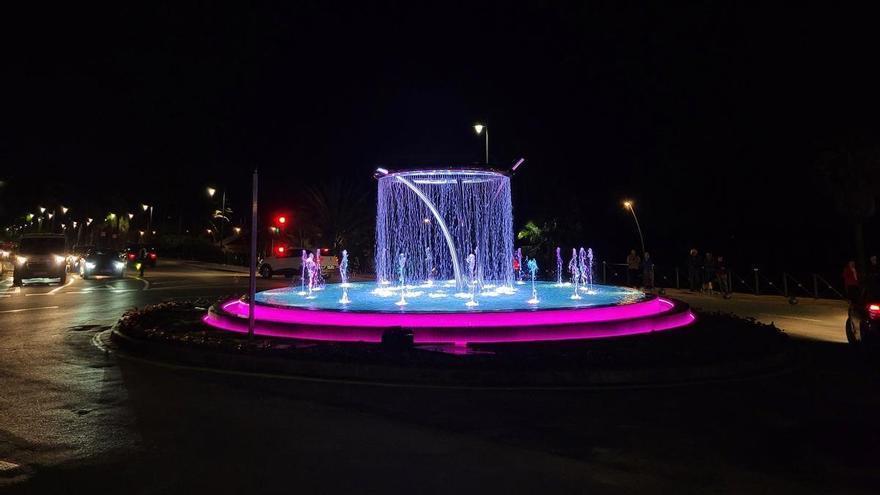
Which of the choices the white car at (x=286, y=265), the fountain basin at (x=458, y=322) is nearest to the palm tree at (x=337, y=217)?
the white car at (x=286, y=265)

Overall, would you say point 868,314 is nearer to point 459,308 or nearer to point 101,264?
point 459,308

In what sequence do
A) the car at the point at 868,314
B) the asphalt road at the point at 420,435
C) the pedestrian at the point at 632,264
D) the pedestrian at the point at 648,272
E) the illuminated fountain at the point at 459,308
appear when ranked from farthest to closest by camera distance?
the pedestrian at the point at 632,264, the pedestrian at the point at 648,272, the illuminated fountain at the point at 459,308, the car at the point at 868,314, the asphalt road at the point at 420,435

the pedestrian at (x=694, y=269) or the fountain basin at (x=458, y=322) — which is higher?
the pedestrian at (x=694, y=269)

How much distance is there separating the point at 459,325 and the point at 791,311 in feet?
39.1

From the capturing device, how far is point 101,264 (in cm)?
3512

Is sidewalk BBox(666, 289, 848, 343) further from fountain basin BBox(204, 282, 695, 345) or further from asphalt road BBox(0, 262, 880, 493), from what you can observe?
asphalt road BBox(0, 262, 880, 493)

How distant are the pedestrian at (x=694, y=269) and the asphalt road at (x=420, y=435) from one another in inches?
661

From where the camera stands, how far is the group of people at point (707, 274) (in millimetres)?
24281

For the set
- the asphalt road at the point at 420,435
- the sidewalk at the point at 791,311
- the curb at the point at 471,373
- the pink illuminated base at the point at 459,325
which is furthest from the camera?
the sidewalk at the point at 791,311

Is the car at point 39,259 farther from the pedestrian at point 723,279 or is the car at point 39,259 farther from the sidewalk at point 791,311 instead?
the pedestrian at point 723,279

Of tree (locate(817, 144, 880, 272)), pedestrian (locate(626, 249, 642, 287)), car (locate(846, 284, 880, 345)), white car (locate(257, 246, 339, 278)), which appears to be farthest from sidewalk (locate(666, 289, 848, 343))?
white car (locate(257, 246, 339, 278))

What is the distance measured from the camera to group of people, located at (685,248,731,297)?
24.3 metres

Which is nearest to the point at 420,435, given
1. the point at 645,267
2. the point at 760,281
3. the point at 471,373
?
the point at 471,373

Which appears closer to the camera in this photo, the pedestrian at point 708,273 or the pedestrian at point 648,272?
the pedestrian at point 708,273
